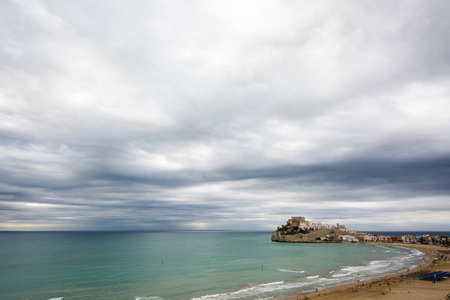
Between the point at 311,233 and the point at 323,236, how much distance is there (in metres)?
7.48

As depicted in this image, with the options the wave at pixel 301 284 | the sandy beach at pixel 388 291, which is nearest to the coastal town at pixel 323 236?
the wave at pixel 301 284

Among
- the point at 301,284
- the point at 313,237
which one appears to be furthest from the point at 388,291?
the point at 313,237

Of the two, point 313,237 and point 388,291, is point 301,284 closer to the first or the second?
point 388,291

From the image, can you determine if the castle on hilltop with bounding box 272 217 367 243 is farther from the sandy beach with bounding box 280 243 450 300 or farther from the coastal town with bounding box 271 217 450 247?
the sandy beach with bounding box 280 243 450 300

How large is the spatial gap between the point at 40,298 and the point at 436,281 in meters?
63.0

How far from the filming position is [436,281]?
42.6 metres

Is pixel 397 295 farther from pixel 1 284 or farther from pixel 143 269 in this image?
pixel 1 284

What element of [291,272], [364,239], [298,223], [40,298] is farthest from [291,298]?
[364,239]

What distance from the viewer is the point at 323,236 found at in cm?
15938

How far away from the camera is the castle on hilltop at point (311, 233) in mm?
158500

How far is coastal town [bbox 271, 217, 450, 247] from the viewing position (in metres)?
158

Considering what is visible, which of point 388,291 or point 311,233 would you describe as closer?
point 388,291

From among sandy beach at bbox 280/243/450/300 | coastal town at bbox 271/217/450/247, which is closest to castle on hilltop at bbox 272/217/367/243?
coastal town at bbox 271/217/450/247

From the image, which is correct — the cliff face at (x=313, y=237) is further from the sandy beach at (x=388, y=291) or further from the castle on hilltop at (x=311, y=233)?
the sandy beach at (x=388, y=291)
